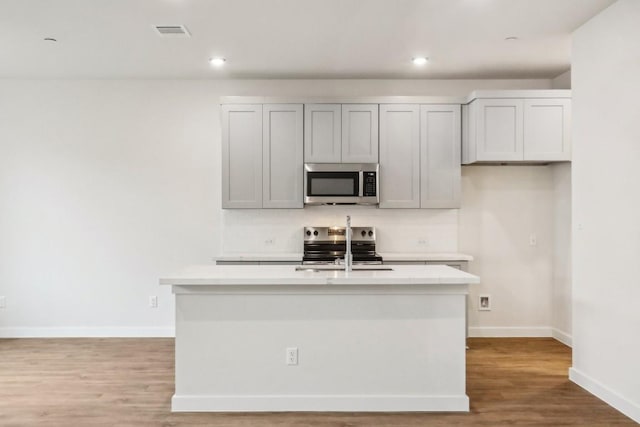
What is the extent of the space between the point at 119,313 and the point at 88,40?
109 inches

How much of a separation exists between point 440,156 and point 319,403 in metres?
2.79

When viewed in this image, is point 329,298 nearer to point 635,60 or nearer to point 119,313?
point 635,60

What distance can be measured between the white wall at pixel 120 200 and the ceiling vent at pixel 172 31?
4.23 ft

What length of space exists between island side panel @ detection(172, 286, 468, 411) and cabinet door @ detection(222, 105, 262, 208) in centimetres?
186

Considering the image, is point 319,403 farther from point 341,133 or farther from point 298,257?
point 341,133

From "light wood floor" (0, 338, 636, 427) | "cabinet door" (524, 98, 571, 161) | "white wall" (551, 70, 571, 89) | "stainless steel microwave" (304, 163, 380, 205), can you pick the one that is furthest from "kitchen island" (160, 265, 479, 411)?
"white wall" (551, 70, 571, 89)

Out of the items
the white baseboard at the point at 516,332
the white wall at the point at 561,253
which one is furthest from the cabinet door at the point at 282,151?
the white wall at the point at 561,253

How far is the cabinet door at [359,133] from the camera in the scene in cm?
478

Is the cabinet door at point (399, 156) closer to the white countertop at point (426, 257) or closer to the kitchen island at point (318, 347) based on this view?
the white countertop at point (426, 257)

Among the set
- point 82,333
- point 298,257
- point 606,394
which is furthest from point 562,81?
point 82,333

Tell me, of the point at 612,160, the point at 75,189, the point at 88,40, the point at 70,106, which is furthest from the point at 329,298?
the point at 70,106

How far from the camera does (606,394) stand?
3234mm

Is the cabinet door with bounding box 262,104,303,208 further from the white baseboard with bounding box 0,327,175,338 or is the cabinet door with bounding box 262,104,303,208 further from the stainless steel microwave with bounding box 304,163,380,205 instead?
the white baseboard with bounding box 0,327,175,338

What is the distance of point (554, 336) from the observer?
196 inches
